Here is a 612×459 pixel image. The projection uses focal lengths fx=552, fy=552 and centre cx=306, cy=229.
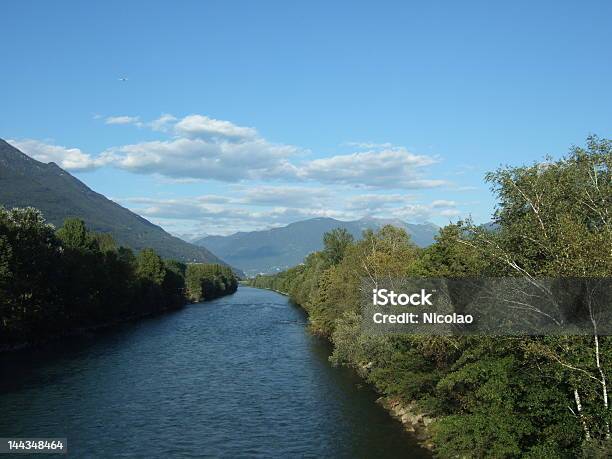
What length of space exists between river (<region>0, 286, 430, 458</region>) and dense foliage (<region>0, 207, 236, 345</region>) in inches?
171

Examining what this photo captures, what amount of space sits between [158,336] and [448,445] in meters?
61.7

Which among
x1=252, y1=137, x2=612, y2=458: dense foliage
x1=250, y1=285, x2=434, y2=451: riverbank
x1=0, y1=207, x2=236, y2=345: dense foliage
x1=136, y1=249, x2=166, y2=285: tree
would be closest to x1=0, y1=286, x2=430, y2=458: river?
x1=250, y1=285, x2=434, y2=451: riverbank

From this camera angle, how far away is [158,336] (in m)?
81.6

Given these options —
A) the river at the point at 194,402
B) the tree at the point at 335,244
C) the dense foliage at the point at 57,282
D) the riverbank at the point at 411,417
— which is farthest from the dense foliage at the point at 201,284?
the riverbank at the point at 411,417

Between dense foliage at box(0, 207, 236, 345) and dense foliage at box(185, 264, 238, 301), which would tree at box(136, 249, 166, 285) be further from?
dense foliage at box(185, 264, 238, 301)

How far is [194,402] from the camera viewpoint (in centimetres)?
4319

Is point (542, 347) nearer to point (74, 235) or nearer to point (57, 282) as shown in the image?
point (57, 282)

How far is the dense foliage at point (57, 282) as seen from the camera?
6269 centimetres

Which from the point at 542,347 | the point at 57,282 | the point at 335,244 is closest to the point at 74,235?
the point at 57,282

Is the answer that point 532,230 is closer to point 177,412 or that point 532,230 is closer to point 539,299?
point 539,299

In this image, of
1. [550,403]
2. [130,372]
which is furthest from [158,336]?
[550,403]

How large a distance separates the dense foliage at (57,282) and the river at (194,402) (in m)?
4.35

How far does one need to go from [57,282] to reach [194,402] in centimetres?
4084

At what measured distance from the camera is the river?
3359cm
